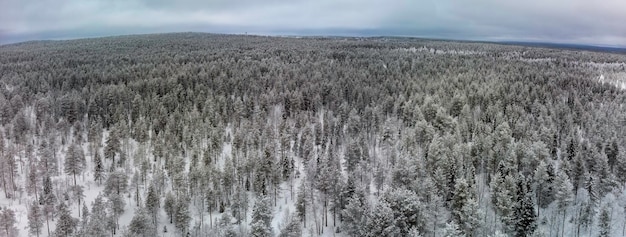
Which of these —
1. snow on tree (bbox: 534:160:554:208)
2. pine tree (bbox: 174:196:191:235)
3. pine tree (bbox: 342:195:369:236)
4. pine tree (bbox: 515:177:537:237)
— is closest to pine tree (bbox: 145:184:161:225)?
pine tree (bbox: 174:196:191:235)

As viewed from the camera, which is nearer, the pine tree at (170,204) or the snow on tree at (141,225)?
the snow on tree at (141,225)

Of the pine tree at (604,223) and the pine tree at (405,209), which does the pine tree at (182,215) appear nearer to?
the pine tree at (405,209)

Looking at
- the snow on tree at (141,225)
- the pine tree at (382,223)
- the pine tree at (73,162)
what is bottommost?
the snow on tree at (141,225)

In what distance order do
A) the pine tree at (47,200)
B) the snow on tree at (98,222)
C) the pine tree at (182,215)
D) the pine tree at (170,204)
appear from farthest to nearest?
the pine tree at (170,204), the pine tree at (182,215), the pine tree at (47,200), the snow on tree at (98,222)

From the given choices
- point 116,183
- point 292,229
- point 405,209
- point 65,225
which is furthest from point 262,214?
point 116,183

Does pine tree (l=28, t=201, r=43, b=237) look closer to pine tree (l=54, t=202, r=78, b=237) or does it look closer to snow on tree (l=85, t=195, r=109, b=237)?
pine tree (l=54, t=202, r=78, b=237)

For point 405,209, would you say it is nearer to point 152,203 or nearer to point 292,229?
point 292,229

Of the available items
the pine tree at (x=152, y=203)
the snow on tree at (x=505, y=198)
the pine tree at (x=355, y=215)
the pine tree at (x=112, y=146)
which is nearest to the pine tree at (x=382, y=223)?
the pine tree at (x=355, y=215)

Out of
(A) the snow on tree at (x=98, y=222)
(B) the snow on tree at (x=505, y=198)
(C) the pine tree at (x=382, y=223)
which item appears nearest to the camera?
(C) the pine tree at (x=382, y=223)
